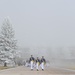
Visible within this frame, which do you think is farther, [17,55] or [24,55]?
[24,55]

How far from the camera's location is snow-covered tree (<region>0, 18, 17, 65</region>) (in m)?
66.2

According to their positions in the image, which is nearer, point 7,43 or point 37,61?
point 37,61

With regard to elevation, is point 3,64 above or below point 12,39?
below

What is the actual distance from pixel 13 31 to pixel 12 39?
7.85ft

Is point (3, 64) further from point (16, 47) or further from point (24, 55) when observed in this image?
point (24, 55)

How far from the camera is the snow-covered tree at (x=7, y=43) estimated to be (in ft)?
217

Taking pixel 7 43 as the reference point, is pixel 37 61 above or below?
below

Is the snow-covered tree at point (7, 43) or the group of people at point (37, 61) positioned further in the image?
the snow-covered tree at point (7, 43)

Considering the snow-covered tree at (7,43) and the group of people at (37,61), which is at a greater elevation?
the snow-covered tree at (7,43)

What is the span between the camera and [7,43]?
68062 mm

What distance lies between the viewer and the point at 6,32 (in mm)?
68875

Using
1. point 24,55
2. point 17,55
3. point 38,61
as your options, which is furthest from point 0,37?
point 24,55

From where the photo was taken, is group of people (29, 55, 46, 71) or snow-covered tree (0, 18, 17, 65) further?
snow-covered tree (0, 18, 17, 65)

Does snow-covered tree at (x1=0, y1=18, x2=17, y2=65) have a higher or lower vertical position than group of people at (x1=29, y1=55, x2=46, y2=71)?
higher
